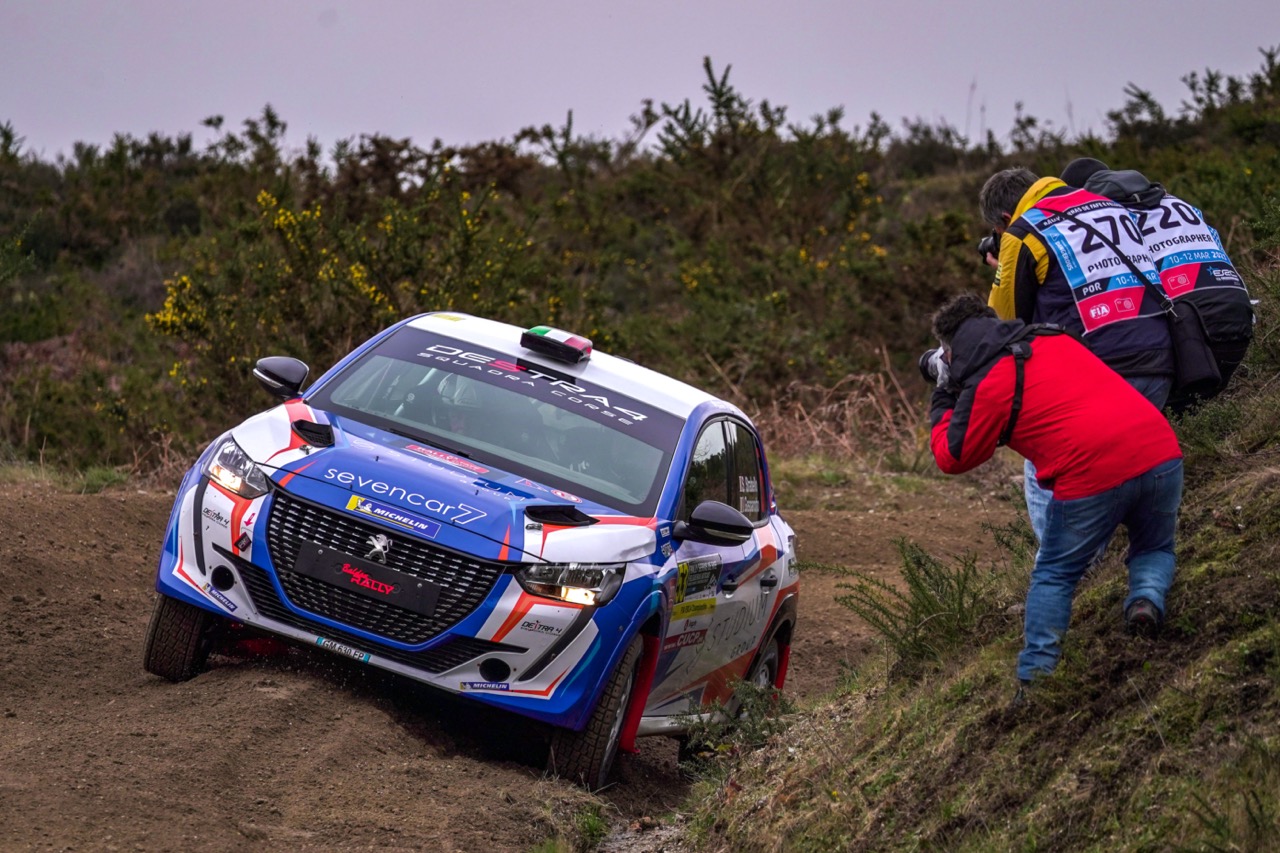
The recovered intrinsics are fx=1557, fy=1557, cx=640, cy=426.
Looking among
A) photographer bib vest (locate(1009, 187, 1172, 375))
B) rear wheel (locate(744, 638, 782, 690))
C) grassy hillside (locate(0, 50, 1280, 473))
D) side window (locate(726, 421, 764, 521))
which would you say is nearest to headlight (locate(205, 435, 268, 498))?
side window (locate(726, 421, 764, 521))

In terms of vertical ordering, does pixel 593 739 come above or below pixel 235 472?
below

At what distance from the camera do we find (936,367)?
5641mm

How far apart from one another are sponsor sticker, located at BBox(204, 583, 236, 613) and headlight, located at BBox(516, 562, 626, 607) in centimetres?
122

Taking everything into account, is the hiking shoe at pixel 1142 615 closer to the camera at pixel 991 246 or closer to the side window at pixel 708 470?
the camera at pixel 991 246

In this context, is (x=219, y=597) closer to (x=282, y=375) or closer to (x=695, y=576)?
(x=282, y=375)

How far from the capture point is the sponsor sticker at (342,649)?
19.9 feet

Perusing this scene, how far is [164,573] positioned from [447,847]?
1.97 m

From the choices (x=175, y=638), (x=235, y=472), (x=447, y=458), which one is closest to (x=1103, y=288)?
(x=447, y=458)

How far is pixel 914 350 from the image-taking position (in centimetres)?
2161

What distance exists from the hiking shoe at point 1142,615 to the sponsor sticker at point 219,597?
3.42 meters

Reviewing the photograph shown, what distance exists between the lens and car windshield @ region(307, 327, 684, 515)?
6.87 meters

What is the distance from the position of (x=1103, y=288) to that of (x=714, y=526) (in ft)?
6.07

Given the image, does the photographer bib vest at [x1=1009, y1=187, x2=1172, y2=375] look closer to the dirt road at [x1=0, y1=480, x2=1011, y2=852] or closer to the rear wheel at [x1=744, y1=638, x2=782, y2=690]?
the dirt road at [x1=0, y1=480, x2=1011, y2=852]

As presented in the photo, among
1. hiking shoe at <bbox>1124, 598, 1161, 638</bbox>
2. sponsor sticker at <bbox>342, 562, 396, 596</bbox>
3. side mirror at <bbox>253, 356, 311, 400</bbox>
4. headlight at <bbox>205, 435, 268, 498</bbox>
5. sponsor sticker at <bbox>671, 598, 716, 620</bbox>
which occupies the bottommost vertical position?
sponsor sticker at <bbox>671, 598, 716, 620</bbox>
